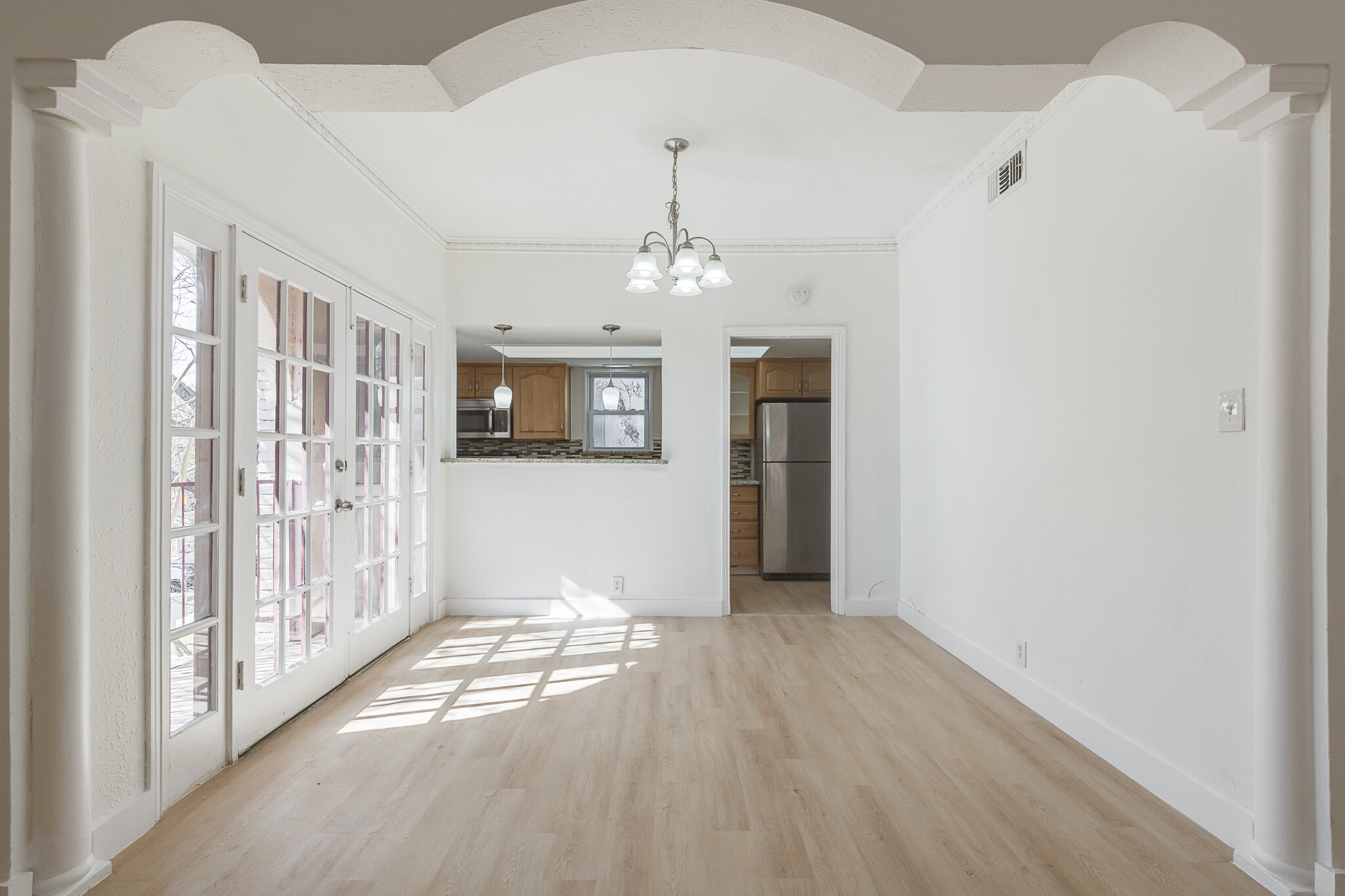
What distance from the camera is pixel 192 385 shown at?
90.9 inches

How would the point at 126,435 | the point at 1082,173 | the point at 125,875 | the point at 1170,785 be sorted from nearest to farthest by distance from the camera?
the point at 125,875
the point at 126,435
the point at 1170,785
the point at 1082,173

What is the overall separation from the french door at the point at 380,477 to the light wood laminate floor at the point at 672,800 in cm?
35

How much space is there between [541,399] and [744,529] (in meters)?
2.42

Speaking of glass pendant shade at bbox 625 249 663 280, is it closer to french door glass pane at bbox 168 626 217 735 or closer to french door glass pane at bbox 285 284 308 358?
french door glass pane at bbox 285 284 308 358

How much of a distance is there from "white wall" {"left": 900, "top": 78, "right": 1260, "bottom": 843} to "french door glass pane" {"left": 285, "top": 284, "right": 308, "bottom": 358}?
10.1 ft

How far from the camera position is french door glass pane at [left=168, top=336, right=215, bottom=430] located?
7.29ft

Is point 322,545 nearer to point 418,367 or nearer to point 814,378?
point 418,367

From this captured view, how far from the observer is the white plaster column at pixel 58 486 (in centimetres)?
165

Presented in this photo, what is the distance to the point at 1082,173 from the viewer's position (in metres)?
2.67

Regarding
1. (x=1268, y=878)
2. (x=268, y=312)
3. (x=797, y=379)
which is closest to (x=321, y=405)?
(x=268, y=312)

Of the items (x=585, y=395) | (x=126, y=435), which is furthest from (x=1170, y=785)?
(x=585, y=395)

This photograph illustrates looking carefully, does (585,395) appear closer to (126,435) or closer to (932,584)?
(932,584)

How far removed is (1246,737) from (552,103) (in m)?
3.15

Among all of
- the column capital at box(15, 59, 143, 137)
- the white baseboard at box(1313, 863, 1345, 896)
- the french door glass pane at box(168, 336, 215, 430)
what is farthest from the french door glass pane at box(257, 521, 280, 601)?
the white baseboard at box(1313, 863, 1345, 896)
